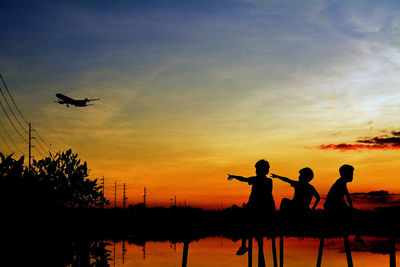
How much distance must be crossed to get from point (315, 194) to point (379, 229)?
9.26 ft

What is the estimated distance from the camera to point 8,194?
21953 millimetres

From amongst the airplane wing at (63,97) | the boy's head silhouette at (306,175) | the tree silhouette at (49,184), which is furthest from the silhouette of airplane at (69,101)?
the boy's head silhouette at (306,175)

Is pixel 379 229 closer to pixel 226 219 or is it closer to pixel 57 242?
pixel 226 219

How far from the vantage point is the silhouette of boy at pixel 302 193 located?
56.7 ft

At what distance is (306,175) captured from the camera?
1812 centimetres

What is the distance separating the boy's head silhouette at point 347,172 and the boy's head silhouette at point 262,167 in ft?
9.83

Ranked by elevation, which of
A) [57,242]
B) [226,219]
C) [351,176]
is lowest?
[57,242]

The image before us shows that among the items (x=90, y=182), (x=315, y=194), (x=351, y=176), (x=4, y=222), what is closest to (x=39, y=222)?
(x=4, y=222)

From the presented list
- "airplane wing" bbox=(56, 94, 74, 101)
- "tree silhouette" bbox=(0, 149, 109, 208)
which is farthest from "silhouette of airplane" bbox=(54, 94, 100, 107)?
"tree silhouette" bbox=(0, 149, 109, 208)

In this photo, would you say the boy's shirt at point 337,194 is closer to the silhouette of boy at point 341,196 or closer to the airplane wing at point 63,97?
the silhouette of boy at point 341,196

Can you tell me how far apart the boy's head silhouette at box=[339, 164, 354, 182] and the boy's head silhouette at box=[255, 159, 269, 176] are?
9.83 ft

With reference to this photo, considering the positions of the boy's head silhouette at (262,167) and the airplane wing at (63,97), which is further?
the airplane wing at (63,97)

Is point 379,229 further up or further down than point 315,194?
further down

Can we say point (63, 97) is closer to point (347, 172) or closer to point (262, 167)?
point (262, 167)
